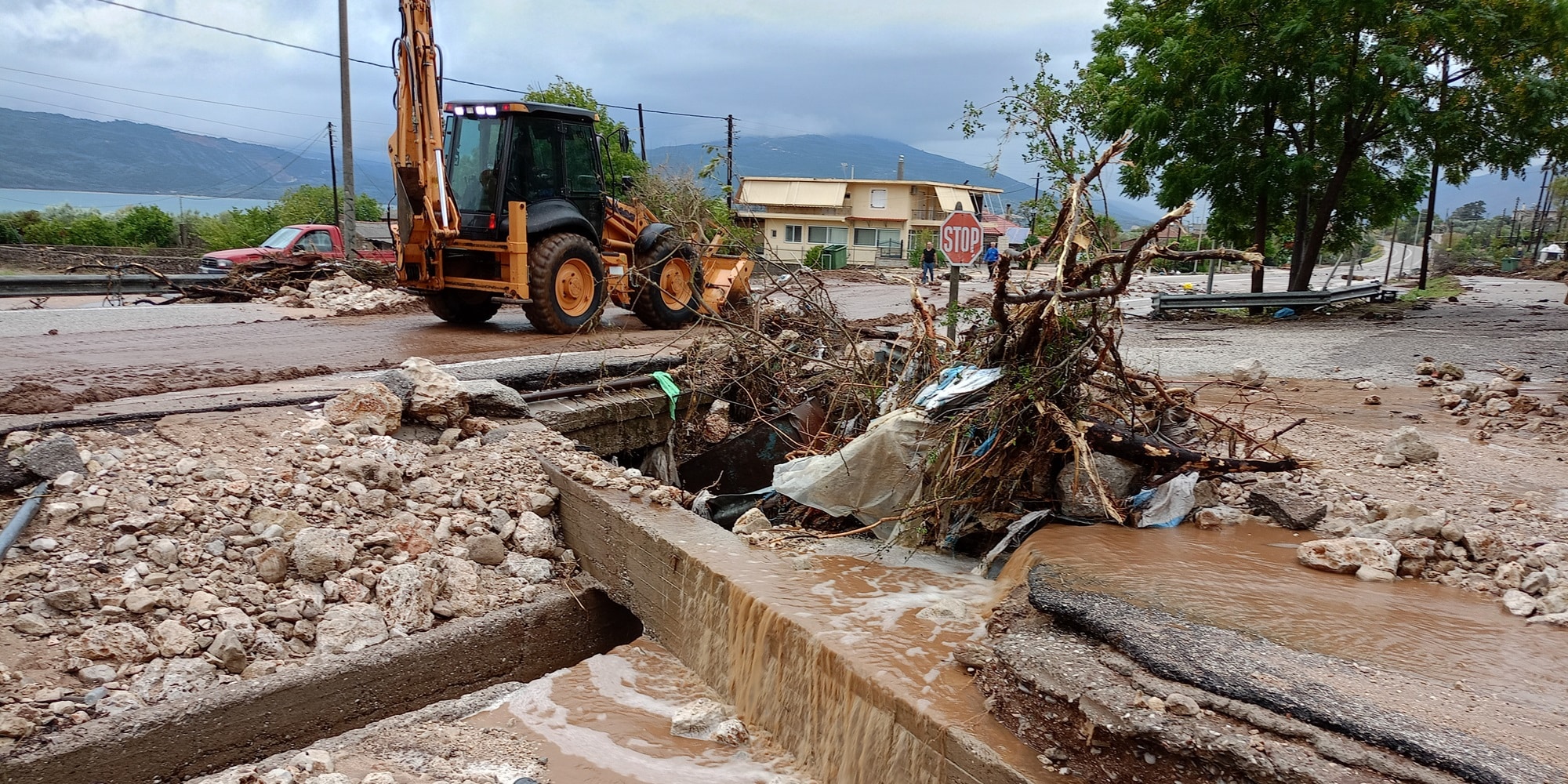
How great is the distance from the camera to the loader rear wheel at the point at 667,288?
39.0ft

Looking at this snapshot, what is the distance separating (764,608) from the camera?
4.17 meters

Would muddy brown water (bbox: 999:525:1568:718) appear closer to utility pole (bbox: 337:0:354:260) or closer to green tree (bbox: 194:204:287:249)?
utility pole (bbox: 337:0:354:260)

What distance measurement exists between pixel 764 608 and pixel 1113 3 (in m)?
16.7

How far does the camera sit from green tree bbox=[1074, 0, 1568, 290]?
536 inches

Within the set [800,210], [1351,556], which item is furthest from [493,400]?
[800,210]

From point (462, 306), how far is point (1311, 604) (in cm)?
1013

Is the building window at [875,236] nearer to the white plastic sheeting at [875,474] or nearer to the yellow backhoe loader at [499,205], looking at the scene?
the yellow backhoe loader at [499,205]

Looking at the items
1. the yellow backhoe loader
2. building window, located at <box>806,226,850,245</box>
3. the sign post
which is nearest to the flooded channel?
the sign post

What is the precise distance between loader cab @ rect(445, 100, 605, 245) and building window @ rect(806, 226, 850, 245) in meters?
38.6

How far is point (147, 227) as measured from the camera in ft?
88.4

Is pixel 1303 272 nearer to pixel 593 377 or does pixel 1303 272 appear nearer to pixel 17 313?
pixel 593 377

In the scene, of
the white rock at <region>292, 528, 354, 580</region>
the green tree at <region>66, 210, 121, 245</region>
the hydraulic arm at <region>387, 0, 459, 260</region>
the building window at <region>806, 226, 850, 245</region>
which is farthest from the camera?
the building window at <region>806, 226, 850, 245</region>

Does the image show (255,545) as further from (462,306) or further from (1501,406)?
(1501,406)

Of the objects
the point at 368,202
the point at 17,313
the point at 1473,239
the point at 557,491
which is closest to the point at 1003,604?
the point at 557,491
